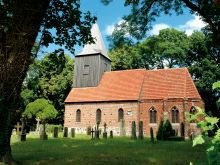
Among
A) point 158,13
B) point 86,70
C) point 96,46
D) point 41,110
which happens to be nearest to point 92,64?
point 86,70

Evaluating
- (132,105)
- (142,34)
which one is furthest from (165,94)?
(142,34)

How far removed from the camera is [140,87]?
140 ft

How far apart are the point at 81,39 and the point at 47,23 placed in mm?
1760

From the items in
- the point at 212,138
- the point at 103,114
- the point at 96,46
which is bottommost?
the point at 212,138

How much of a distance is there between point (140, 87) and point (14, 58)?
3467 centimetres

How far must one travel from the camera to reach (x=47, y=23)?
33.1 feet

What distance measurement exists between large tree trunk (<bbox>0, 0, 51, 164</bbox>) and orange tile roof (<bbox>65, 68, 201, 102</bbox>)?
32.8 metres

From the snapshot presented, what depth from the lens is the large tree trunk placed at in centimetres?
838

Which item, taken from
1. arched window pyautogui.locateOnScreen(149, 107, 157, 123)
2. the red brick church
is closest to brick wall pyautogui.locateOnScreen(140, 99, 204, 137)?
the red brick church

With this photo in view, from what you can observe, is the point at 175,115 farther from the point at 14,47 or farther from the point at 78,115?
the point at 14,47

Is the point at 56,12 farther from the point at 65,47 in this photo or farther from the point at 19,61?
the point at 19,61

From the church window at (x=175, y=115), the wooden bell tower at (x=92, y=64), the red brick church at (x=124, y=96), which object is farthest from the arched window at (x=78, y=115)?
the church window at (x=175, y=115)

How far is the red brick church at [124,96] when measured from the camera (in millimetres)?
40094

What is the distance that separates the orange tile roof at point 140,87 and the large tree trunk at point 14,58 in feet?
108
